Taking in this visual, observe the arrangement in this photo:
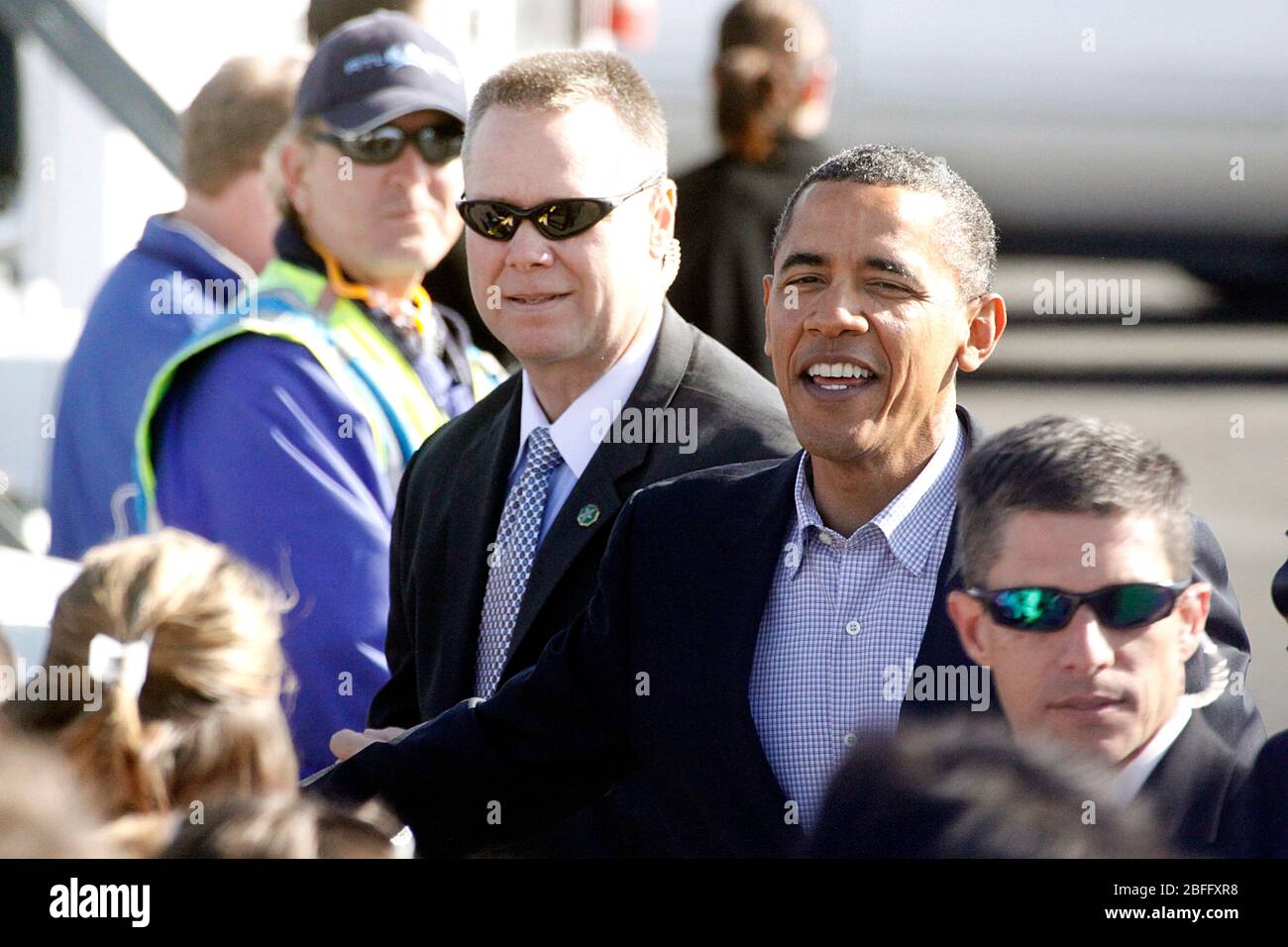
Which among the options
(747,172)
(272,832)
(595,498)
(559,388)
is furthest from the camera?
(747,172)

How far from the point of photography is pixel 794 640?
2.12m

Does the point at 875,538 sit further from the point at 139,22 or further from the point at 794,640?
the point at 139,22

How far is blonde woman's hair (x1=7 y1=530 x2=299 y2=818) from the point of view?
7.16 ft

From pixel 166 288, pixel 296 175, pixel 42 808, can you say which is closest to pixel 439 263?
pixel 296 175

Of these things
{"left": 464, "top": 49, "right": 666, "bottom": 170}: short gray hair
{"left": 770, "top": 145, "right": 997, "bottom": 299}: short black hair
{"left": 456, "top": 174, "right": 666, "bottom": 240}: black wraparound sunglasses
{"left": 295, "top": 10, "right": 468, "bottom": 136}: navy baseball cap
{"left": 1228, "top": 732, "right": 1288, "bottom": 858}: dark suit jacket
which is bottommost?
{"left": 1228, "top": 732, "right": 1288, "bottom": 858}: dark suit jacket

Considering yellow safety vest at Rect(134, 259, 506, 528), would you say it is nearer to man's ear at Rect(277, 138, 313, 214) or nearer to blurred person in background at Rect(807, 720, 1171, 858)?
man's ear at Rect(277, 138, 313, 214)

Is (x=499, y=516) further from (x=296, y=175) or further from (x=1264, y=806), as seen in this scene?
(x=1264, y=806)

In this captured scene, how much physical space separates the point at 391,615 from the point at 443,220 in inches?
26.7

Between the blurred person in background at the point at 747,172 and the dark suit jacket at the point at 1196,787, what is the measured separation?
127 cm

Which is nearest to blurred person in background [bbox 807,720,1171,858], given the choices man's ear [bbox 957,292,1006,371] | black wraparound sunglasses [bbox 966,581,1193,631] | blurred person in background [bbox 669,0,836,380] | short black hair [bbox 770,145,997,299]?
black wraparound sunglasses [bbox 966,581,1193,631]

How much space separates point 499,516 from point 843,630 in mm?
619

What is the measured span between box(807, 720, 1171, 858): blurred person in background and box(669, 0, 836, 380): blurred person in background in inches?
45.4

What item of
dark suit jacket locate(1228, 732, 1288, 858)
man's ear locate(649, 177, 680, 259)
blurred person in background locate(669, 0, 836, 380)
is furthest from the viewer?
blurred person in background locate(669, 0, 836, 380)

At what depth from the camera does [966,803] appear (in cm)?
213
